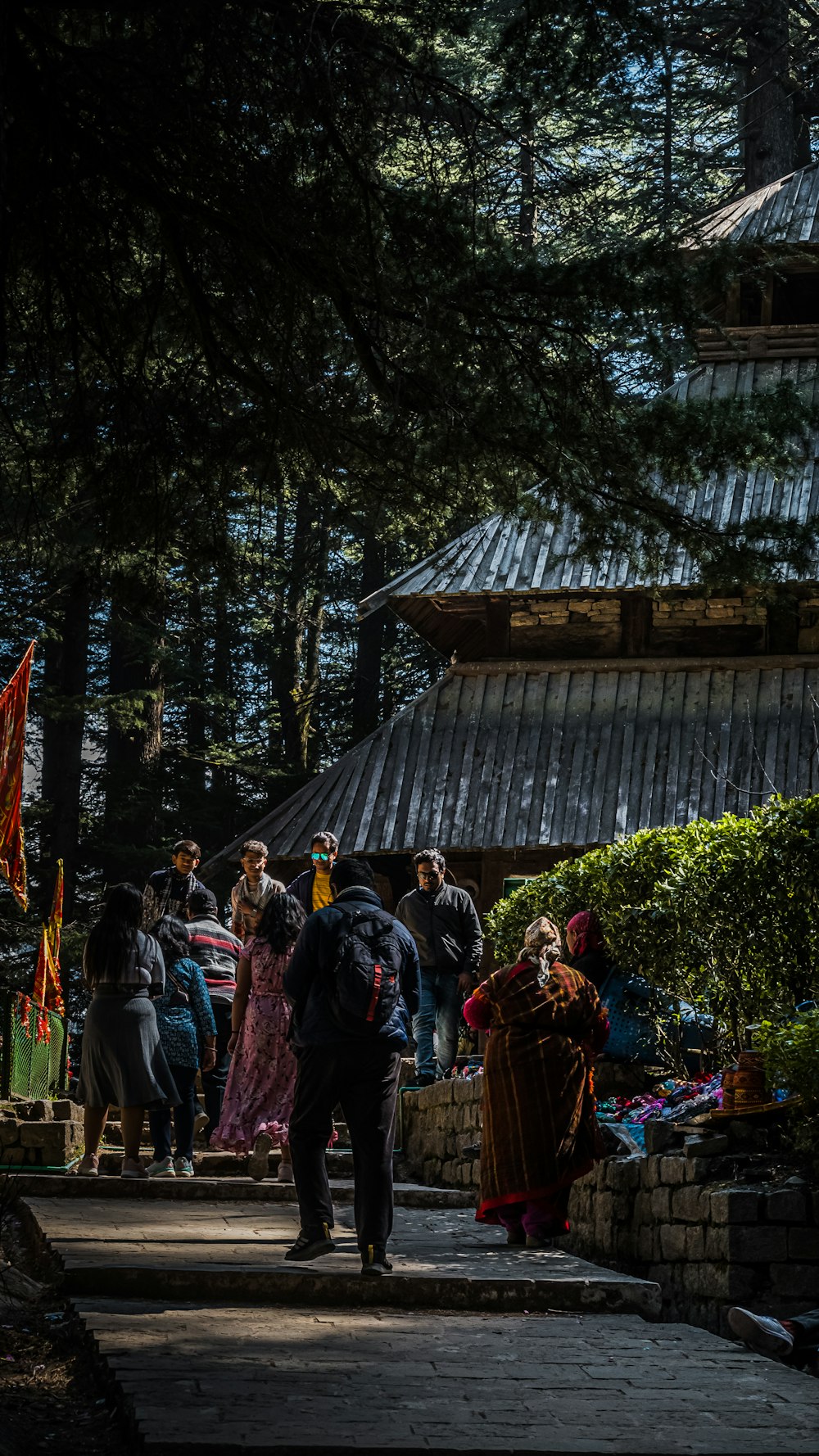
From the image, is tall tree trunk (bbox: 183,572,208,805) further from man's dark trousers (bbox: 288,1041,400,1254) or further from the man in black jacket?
man's dark trousers (bbox: 288,1041,400,1254)

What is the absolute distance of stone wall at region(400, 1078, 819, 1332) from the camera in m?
6.87

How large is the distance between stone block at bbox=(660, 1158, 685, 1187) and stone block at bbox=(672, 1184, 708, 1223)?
0.19ft

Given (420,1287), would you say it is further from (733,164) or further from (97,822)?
(733,164)

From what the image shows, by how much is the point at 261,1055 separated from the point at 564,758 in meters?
8.58

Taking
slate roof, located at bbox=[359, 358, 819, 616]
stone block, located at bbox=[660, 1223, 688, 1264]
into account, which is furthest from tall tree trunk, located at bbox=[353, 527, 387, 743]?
stone block, located at bbox=[660, 1223, 688, 1264]

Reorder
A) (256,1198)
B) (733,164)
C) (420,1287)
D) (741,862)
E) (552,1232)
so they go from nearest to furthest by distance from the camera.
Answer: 1. (420,1287)
2. (552,1232)
3. (741,862)
4. (256,1198)
5. (733,164)

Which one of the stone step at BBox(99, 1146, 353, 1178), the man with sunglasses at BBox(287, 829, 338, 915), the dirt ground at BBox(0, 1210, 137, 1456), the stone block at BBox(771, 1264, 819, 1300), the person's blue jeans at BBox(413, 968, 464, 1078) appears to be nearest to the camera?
the dirt ground at BBox(0, 1210, 137, 1456)

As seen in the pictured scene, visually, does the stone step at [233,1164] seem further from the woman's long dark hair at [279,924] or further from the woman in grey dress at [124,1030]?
the woman's long dark hair at [279,924]

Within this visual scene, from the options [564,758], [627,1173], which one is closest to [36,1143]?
[627,1173]

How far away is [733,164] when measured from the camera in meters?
28.9

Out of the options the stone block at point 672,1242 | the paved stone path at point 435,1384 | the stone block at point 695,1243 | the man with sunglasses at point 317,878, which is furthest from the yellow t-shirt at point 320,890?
the paved stone path at point 435,1384

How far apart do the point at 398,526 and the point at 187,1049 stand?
3.68 metres

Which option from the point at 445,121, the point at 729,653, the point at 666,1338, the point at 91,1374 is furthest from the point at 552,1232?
the point at 729,653

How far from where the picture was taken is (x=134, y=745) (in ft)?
95.8
